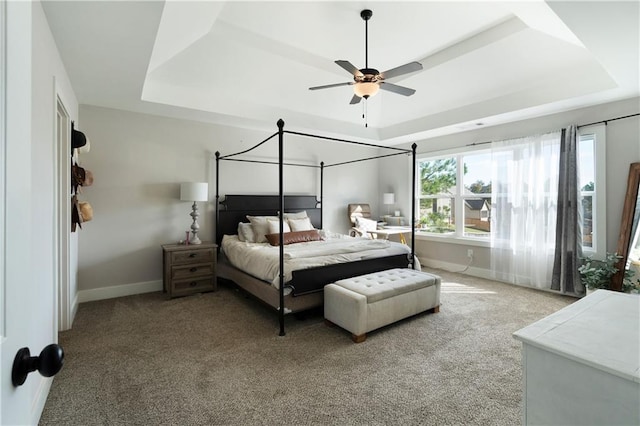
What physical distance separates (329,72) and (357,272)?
278 cm

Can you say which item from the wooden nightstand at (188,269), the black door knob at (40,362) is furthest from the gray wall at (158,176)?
the black door knob at (40,362)

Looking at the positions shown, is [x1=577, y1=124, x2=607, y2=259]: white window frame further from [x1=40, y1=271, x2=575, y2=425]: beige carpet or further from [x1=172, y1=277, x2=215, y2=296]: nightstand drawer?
[x1=172, y1=277, x2=215, y2=296]: nightstand drawer

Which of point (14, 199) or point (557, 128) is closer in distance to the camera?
point (14, 199)

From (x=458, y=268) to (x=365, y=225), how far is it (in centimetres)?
179

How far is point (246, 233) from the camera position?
174 inches

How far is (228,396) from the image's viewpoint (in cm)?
196

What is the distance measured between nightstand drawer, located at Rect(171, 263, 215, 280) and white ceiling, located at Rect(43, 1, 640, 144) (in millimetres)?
2040

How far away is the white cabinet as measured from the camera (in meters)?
0.89

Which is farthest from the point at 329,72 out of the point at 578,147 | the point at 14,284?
the point at 14,284

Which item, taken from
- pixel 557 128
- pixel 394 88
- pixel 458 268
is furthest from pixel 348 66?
pixel 458 268

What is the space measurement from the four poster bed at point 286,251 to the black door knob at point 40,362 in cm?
222

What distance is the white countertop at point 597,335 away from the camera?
0.91 metres

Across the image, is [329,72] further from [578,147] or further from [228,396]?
[228,396]

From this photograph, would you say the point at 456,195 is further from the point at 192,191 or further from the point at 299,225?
the point at 192,191
